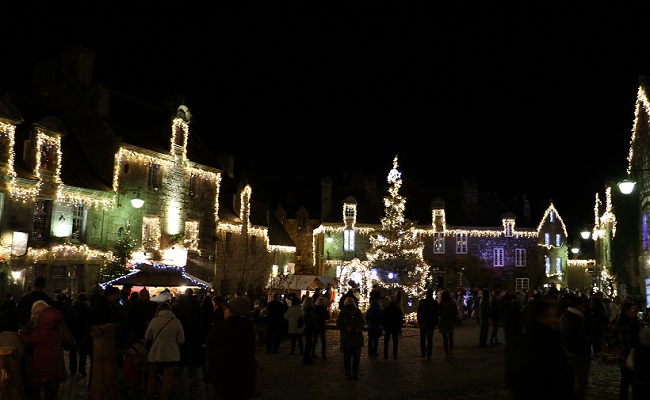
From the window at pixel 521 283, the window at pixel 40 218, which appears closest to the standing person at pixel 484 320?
the window at pixel 40 218

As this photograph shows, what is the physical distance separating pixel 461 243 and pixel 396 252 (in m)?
19.5

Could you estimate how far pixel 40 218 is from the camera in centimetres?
2339

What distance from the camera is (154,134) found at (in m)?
30.5

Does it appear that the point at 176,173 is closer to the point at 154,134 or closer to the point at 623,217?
the point at 154,134

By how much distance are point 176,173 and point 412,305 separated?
13420 millimetres

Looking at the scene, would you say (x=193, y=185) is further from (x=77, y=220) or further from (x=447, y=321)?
(x=447, y=321)

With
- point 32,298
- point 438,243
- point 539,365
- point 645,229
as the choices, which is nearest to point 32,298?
point 32,298

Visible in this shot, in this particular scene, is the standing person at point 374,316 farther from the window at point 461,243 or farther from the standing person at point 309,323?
the window at point 461,243

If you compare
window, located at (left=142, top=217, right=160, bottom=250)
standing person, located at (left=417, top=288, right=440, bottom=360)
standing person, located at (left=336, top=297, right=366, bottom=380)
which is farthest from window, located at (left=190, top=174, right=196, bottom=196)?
standing person, located at (left=336, top=297, right=366, bottom=380)

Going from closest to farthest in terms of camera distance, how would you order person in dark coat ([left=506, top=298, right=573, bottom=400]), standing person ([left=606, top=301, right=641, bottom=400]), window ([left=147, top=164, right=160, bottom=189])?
person in dark coat ([left=506, top=298, right=573, bottom=400]) → standing person ([left=606, top=301, right=641, bottom=400]) → window ([left=147, top=164, right=160, bottom=189])

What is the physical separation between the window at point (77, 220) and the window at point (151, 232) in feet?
11.2

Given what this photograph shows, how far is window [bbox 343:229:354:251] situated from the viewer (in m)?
47.2

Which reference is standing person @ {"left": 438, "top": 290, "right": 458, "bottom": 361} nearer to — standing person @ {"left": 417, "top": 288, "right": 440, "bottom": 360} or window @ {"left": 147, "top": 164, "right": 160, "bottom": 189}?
standing person @ {"left": 417, "top": 288, "right": 440, "bottom": 360}

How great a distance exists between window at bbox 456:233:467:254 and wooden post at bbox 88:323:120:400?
4200 cm
